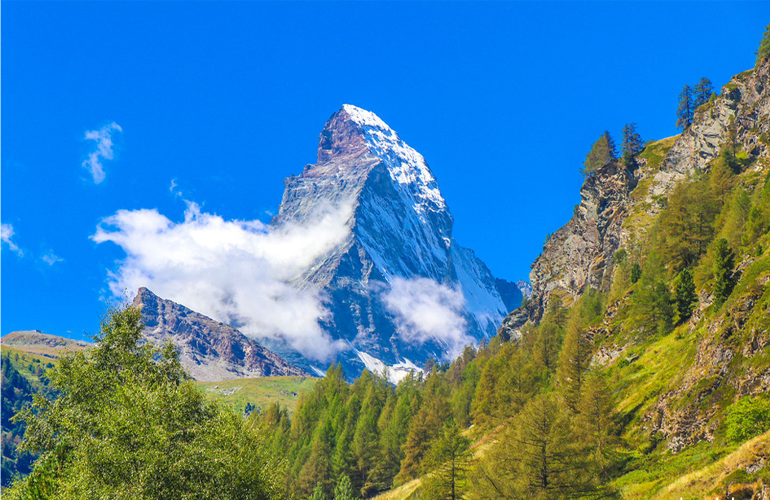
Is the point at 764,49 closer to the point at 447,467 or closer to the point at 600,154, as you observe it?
the point at 600,154

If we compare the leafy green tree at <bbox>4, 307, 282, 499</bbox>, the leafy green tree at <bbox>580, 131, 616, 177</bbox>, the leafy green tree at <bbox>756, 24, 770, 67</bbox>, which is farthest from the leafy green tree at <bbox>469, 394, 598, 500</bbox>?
the leafy green tree at <bbox>580, 131, 616, 177</bbox>

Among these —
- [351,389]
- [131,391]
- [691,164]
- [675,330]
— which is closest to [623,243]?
[691,164]

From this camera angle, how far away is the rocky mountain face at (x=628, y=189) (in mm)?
116438

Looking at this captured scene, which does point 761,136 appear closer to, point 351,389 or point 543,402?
point 543,402

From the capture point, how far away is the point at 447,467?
52.5 metres

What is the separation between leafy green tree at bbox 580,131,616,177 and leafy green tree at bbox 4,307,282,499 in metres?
164

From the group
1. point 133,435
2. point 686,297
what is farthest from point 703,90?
point 133,435

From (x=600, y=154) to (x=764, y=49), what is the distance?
2224 inches

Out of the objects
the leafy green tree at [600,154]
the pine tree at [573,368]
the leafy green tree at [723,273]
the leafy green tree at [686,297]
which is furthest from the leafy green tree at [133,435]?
the leafy green tree at [600,154]

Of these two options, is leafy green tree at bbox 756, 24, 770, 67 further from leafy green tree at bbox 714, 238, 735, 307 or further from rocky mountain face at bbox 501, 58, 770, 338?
leafy green tree at bbox 714, 238, 735, 307

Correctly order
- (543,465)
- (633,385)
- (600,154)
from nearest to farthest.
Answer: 1. (543,465)
2. (633,385)
3. (600,154)

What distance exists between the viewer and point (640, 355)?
64688 mm

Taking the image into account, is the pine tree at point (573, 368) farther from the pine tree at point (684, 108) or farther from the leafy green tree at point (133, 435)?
the pine tree at point (684, 108)

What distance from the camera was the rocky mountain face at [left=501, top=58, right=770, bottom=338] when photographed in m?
116
